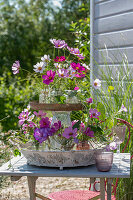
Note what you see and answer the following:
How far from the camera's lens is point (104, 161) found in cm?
172

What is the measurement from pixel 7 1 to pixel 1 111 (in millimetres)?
6564

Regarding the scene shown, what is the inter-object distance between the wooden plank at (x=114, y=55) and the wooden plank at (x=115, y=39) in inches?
1.9

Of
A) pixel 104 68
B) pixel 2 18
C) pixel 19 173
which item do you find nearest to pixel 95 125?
pixel 19 173

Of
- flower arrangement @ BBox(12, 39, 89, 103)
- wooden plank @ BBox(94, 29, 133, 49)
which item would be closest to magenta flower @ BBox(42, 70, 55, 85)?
flower arrangement @ BBox(12, 39, 89, 103)

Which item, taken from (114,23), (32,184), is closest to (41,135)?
(32,184)

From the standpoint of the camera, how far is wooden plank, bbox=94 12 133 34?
10.9ft

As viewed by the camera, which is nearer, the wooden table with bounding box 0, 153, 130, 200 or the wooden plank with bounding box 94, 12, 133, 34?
the wooden table with bounding box 0, 153, 130, 200

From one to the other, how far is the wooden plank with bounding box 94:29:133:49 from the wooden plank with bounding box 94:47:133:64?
5 cm

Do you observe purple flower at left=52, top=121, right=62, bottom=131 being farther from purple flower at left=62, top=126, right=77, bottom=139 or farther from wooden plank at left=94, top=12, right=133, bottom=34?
wooden plank at left=94, top=12, right=133, bottom=34

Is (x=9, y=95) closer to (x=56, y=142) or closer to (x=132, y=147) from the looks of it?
(x=132, y=147)

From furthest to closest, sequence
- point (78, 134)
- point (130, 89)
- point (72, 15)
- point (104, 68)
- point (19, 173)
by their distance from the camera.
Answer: point (72, 15)
point (104, 68)
point (130, 89)
point (78, 134)
point (19, 173)

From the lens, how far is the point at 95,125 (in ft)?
6.22

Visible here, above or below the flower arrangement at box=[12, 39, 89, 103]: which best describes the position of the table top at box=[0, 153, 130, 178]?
below

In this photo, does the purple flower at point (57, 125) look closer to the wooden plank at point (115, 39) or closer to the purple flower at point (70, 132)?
the purple flower at point (70, 132)
